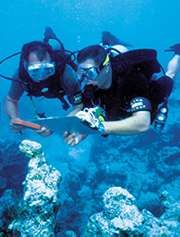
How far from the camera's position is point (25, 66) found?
5285 millimetres

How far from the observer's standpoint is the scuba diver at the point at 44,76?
17.0 feet

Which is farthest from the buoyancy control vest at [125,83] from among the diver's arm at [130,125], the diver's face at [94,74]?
the diver's arm at [130,125]

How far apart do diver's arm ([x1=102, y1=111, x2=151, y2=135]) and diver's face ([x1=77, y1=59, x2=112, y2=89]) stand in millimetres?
587

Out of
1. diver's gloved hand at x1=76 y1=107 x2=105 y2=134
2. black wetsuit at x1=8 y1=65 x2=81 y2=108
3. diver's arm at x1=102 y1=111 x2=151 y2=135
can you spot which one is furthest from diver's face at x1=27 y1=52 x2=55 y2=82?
diver's arm at x1=102 y1=111 x2=151 y2=135

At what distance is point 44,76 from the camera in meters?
5.28

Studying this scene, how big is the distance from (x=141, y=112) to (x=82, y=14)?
154 metres

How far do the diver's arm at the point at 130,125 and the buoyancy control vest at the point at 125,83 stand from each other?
34 centimetres

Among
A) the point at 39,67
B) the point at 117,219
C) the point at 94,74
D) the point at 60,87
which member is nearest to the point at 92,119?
the point at 94,74

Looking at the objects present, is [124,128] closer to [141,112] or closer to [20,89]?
[141,112]

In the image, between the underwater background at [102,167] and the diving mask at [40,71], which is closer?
the diving mask at [40,71]

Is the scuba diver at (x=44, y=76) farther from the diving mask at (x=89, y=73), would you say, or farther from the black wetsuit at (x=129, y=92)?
the diving mask at (x=89, y=73)

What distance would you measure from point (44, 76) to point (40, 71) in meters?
0.12

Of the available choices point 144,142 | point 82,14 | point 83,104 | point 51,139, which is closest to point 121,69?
point 83,104

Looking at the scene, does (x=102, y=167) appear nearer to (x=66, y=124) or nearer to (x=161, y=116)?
(x=161, y=116)
